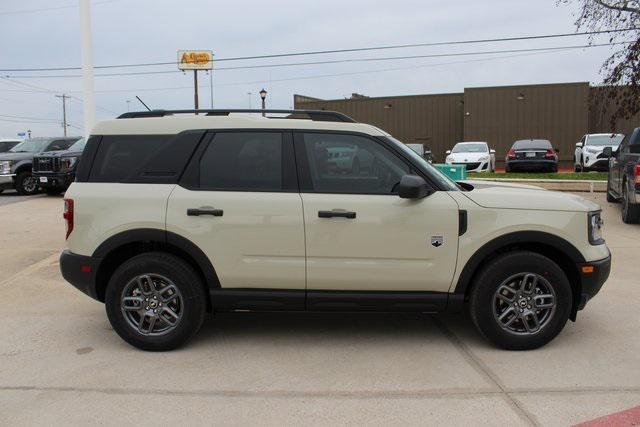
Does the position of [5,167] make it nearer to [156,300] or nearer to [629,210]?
[156,300]

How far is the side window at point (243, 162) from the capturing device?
14.6 feet

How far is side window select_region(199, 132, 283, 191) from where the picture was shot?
14.6ft

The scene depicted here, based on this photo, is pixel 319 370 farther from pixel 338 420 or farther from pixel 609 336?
pixel 609 336

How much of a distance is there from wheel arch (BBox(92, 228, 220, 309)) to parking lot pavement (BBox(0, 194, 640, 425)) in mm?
606

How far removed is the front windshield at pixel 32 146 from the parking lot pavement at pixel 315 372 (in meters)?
13.6

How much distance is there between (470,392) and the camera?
3.73 meters

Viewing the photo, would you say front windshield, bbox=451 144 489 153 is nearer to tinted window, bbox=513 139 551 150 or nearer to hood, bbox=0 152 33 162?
tinted window, bbox=513 139 551 150

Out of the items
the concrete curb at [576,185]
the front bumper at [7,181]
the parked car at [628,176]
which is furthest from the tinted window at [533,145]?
the front bumper at [7,181]

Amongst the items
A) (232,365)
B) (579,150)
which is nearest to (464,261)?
(232,365)

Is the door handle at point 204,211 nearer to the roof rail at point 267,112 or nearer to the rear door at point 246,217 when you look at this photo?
the rear door at point 246,217

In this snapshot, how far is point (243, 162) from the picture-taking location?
14.8 feet

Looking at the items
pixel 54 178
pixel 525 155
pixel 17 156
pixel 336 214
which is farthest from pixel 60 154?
pixel 525 155

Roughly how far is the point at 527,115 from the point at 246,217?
102 feet

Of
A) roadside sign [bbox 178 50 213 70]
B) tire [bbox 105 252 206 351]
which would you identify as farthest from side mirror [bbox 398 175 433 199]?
roadside sign [bbox 178 50 213 70]
